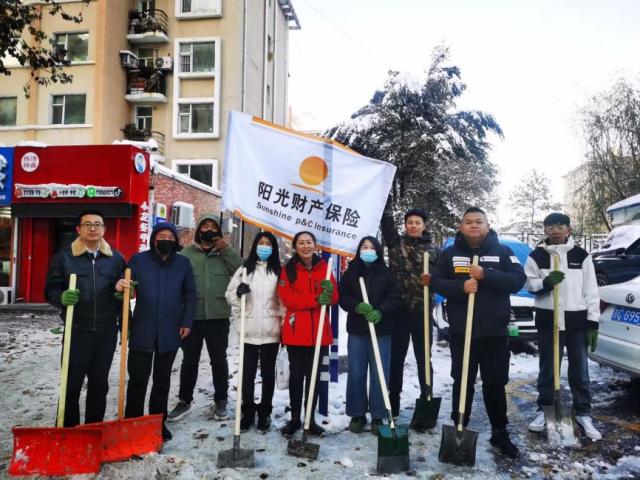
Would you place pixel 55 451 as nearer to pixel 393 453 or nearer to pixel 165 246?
pixel 165 246

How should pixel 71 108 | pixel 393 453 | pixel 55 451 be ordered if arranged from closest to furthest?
pixel 55 451 → pixel 393 453 → pixel 71 108

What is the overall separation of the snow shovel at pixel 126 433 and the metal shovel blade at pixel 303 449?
108 centimetres

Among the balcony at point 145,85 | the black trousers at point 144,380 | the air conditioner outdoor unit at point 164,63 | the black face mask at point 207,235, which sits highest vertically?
the air conditioner outdoor unit at point 164,63

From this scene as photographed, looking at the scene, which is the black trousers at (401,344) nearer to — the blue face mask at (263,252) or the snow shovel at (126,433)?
the blue face mask at (263,252)

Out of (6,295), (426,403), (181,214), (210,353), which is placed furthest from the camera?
(181,214)

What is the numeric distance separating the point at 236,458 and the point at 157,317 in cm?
133

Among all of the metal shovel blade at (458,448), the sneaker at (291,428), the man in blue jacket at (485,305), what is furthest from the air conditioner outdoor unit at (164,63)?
the metal shovel blade at (458,448)

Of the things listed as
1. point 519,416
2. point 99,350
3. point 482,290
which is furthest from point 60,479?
point 519,416

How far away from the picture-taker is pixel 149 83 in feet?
72.2

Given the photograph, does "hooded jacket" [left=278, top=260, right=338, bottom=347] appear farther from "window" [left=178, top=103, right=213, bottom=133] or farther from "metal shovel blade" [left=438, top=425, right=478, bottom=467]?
"window" [left=178, top=103, right=213, bottom=133]

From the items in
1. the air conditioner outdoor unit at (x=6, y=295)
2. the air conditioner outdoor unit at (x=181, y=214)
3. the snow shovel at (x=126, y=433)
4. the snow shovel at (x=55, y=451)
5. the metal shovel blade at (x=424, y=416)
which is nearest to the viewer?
the snow shovel at (x=55, y=451)

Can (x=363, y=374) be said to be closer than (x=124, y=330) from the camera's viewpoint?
No

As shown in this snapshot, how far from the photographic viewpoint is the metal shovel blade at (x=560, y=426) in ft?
12.8

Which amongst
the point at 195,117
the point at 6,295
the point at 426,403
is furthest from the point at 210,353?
the point at 195,117
